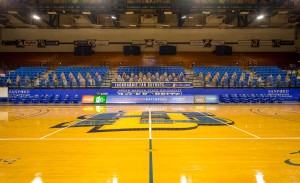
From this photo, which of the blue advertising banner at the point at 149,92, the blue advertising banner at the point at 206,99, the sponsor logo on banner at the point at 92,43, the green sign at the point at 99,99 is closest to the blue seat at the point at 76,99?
the blue advertising banner at the point at 149,92

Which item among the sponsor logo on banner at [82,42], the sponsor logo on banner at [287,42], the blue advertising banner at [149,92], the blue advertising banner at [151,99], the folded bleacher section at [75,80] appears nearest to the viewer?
the blue advertising banner at [151,99]

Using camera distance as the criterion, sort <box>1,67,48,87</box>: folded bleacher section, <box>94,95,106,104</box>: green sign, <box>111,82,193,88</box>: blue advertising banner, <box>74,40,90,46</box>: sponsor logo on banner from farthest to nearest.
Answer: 1. <box>74,40,90,46</box>: sponsor logo on banner
2. <box>1,67,48,87</box>: folded bleacher section
3. <box>111,82,193,88</box>: blue advertising banner
4. <box>94,95,106,104</box>: green sign

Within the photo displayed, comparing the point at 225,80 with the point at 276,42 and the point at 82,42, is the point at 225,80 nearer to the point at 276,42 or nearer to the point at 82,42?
the point at 276,42

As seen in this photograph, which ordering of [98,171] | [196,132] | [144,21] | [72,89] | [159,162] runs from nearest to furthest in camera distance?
[98,171], [159,162], [196,132], [72,89], [144,21]

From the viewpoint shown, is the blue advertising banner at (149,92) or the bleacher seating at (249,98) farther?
the blue advertising banner at (149,92)

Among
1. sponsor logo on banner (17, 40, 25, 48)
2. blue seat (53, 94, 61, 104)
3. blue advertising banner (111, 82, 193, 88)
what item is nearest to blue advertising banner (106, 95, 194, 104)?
blue advertising banner (111, 82, 193, 88)

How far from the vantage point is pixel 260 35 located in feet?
96.9

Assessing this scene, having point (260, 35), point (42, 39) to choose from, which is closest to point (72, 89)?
point (42, 39)

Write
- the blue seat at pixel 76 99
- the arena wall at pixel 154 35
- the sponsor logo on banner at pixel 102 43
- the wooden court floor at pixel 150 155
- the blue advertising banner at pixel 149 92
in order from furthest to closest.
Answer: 1. the sponsor logo on banner at pixel 102 43
2. the arena wall at pixel 154 35
3. the blue advertising banner at pixel 149 92
4. the blue seat at pixel 76 99
5. the wooden court floor at pixel 150 155

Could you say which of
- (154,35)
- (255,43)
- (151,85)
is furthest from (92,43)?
(255,43)

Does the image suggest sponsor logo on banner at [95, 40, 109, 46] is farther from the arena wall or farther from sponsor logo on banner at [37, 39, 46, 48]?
→ sponsor logo on banner at [37, 39, 46, 48]

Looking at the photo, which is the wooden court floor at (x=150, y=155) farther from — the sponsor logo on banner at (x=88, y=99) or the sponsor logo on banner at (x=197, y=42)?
the sponsor logo on banner at (x=197, y=42)

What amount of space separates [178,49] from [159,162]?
26.0m

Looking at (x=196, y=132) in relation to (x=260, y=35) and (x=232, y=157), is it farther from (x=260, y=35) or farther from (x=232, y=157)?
(x=260, y=35)
